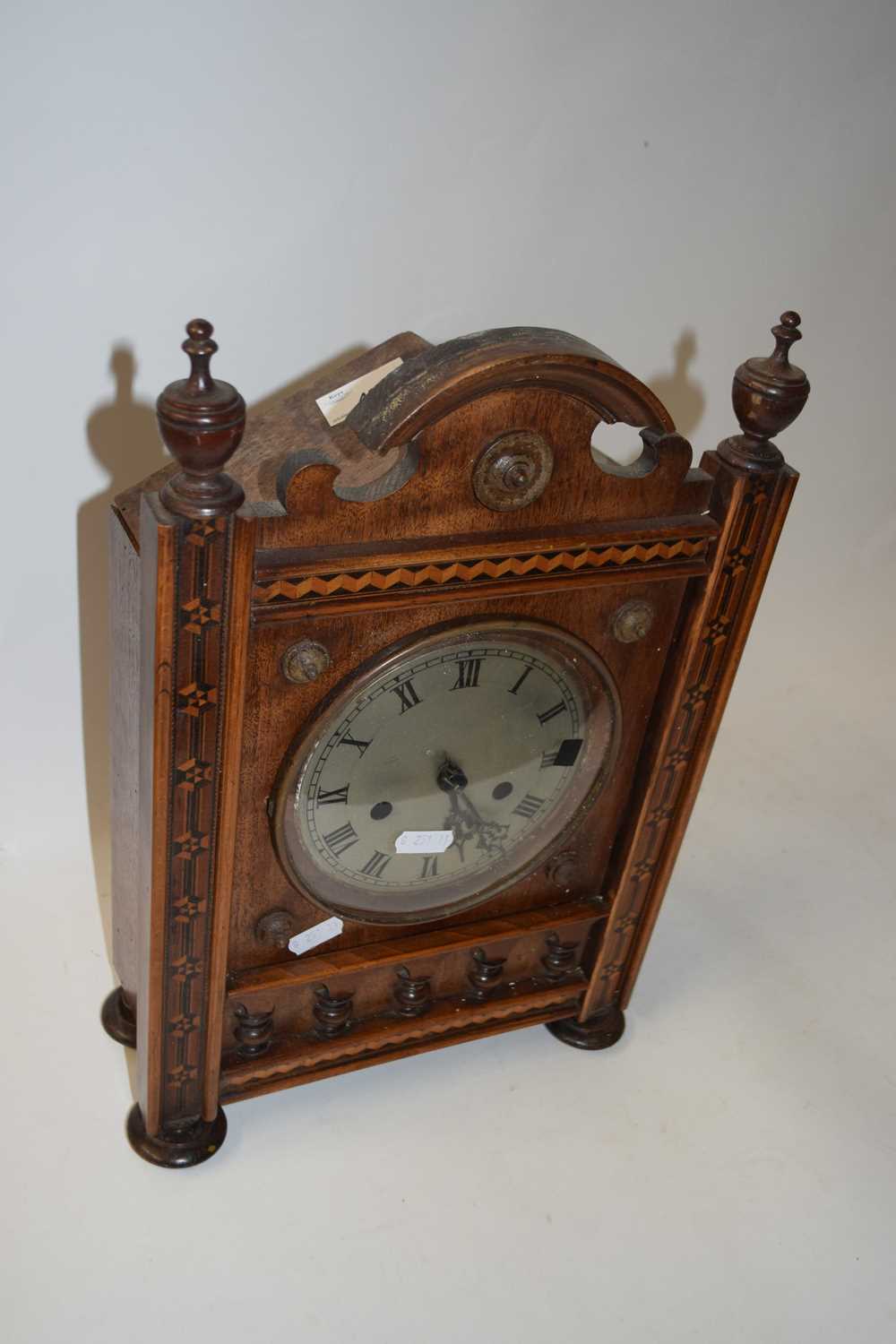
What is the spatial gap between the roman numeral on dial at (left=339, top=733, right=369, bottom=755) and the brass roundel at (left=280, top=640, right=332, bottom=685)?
102 mm

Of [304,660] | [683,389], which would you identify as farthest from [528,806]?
[683,389]

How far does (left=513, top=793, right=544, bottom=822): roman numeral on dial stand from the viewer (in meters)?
1.80

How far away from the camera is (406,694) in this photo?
5.33 feet

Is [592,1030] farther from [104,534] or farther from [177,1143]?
[104,534]

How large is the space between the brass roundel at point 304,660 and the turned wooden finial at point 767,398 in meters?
0.50

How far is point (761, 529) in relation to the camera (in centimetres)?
167

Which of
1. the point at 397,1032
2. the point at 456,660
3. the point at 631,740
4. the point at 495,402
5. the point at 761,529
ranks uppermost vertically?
the point at 495,402

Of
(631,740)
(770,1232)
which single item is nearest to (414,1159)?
(770,1232)

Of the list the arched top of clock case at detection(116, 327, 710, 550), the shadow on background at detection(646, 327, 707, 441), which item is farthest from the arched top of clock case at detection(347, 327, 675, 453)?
the shadow on background at detection(646, 327, 707, 441)

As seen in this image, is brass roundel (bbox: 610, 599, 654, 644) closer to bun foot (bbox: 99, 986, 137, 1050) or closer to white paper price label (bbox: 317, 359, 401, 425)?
white paper price label (bbox: 317, 359, 401, 425)

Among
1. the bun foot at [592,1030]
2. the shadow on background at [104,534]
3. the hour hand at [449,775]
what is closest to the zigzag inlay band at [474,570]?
the hour hand at [449,775]

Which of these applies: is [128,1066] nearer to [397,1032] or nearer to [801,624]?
[397,1032]

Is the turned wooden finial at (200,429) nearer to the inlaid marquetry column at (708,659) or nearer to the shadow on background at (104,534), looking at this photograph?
the inlaid marquetry column at (708,659)

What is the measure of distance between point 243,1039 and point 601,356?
0.94 metres
